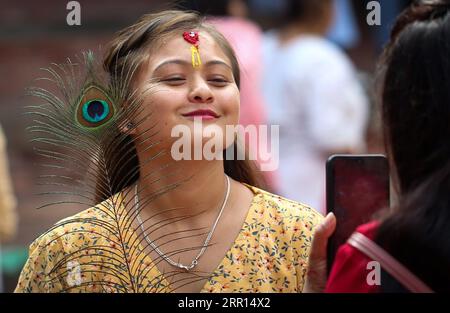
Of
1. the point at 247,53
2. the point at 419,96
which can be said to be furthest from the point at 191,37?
the point at 247,53

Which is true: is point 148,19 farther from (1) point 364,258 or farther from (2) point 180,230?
(1) point 364,258

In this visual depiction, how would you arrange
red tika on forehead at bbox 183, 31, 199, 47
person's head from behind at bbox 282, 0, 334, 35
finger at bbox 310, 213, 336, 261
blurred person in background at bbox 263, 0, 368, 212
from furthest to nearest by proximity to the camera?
person's head from behind at bbox 282, 0, 334, 35, blurred person in background at bbox 263, 0, 368, 212, red tika on forehead at bbox 183, 31, 199, 47, finger at bbox 310, 213, 336, 261

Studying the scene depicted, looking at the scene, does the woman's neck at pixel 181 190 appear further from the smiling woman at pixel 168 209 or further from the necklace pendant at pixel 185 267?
the necklace pendant at pixel 185 267

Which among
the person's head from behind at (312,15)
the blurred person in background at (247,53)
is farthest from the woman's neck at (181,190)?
the person's head from behind at (312,15)

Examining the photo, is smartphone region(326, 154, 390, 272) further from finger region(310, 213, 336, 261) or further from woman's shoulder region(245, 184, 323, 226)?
woman's shoulder region(245, 184, 323, 226)

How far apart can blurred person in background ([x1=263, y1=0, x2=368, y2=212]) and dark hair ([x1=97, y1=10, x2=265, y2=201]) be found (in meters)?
2.24

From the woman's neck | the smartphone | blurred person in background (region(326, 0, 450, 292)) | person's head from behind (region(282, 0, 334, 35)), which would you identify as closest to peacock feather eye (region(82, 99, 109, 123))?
the woman's neck

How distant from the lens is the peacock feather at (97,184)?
2393 millimetres

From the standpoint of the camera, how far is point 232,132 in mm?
2510

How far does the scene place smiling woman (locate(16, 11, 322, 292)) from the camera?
2.44m

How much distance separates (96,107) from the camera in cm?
241

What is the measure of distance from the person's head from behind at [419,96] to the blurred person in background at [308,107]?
2.68 metres

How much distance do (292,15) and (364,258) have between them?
3226 millimetres
